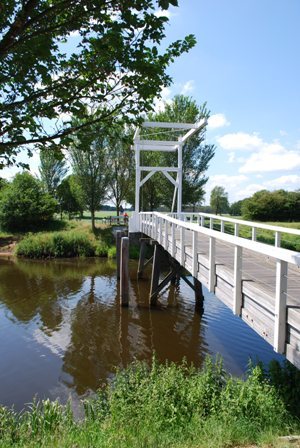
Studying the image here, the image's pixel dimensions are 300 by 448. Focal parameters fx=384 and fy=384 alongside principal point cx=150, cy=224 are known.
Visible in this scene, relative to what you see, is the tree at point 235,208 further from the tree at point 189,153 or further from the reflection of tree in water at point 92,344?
the reflection of tree in water at point 92,344

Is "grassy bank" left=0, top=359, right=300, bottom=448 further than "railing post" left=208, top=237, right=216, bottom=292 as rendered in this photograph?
No

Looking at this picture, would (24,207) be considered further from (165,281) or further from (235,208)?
(235,208)

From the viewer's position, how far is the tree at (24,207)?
30.5 m

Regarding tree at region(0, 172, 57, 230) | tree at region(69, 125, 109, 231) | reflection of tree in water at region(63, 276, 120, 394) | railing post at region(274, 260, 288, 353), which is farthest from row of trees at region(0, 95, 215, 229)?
railing post at region(274, 260, 288, 353)

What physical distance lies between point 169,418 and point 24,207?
27.7 metres

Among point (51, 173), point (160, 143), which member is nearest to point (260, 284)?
point (160, 143)

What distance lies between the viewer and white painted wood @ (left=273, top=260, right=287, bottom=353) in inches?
153

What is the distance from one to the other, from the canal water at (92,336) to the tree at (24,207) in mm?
14642

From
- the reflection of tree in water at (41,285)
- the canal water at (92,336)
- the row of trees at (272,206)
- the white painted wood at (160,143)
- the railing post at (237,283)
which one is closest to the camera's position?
the railing post at (237,283)

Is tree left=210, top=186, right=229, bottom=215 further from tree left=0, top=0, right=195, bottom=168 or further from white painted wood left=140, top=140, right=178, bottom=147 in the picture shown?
tree left=0, top=0, right=195, bottom=168

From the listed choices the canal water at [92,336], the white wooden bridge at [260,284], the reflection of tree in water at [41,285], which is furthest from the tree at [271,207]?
the white wooden bridge at [260,284]

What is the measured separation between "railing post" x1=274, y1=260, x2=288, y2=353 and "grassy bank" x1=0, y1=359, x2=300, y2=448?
2.98ft

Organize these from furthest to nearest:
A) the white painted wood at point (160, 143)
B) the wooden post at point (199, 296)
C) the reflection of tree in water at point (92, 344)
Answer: the white painted wood at point (160, 143), the wooden post at point (199, 296), the reflection of tree in water at point (92, 344)

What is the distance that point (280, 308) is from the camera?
3943mm
